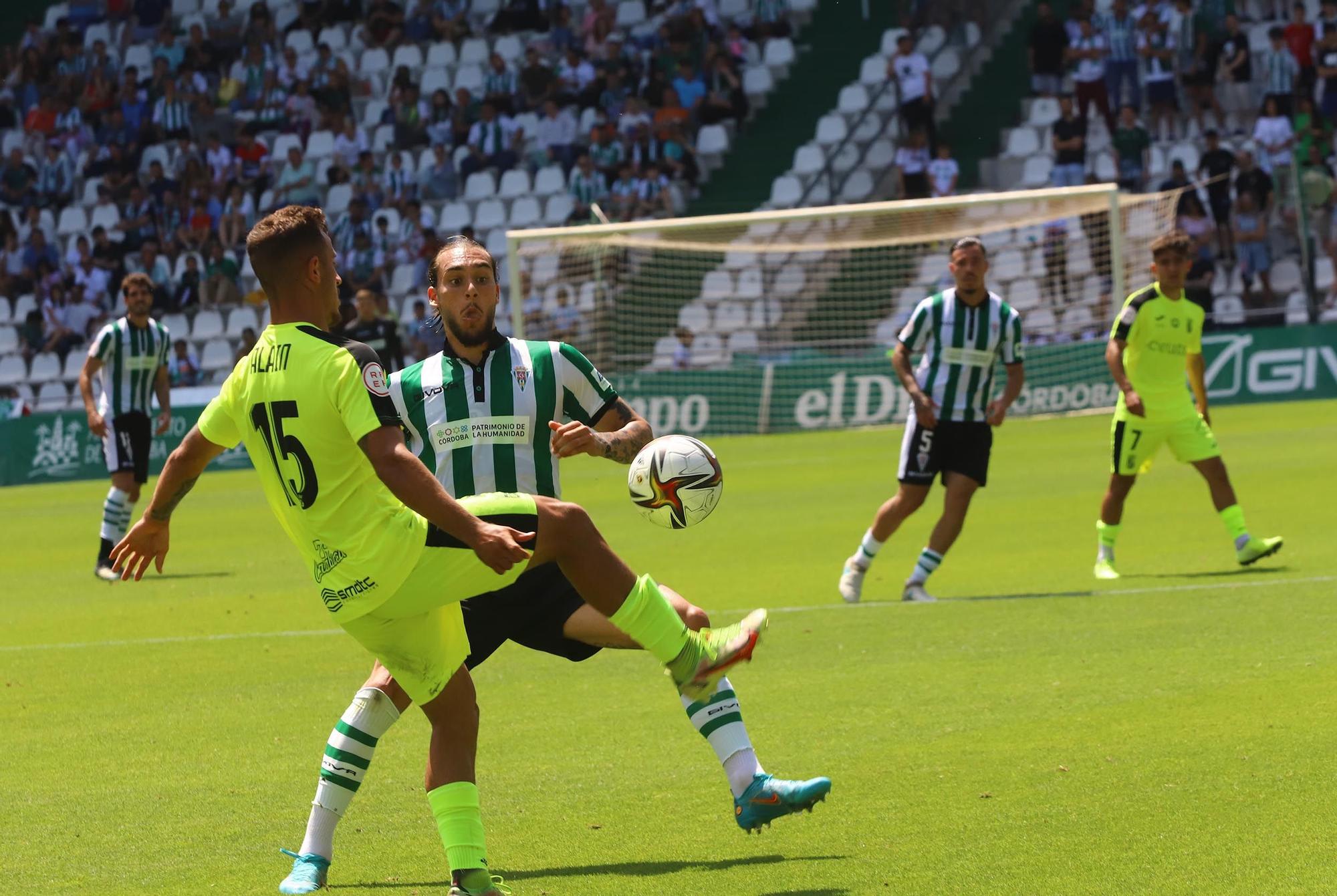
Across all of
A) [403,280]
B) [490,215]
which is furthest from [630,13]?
[403,280]

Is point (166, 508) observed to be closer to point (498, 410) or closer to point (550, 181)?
point (498, 410)

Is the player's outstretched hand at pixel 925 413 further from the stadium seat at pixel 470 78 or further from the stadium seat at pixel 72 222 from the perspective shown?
the stadium seat at pixel 72 222

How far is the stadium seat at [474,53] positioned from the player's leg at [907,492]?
996 inches

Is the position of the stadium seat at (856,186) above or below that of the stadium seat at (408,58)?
below

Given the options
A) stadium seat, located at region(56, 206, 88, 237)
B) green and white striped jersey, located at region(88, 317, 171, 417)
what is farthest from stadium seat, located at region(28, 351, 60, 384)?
green and white striped jersey, located at region(88, 317, 171, 417)

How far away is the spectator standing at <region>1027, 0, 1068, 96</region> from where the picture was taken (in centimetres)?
3016

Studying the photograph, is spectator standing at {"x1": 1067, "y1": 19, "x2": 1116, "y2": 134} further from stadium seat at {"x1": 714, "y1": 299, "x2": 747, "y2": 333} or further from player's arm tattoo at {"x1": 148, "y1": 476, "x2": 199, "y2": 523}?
player's arm tattoo at {"x1": 148, "y1": 476, "x2": 199, "y2": 523}

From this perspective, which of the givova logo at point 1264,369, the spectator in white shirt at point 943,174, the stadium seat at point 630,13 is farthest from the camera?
the stadium seat at point 630,13

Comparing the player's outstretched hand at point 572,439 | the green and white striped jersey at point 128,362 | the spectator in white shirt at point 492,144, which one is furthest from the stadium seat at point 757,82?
the player's outstretched hand at point 572,439

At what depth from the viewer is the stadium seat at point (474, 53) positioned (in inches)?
1358

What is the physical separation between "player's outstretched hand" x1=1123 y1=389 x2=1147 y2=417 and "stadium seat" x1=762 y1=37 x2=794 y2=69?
73.6ft

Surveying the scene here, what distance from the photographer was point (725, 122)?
32.0m

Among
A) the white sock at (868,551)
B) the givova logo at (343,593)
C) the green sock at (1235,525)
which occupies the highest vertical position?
the givova logo at (343,593)

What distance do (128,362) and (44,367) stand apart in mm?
18147
